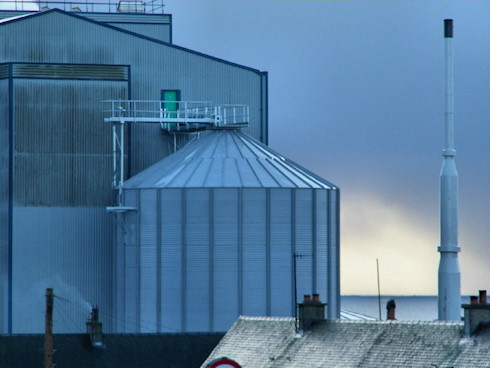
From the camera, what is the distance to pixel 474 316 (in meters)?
52.2

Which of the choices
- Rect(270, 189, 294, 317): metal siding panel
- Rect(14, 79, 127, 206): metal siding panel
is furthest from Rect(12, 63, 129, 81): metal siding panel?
Rect(270, 189, 294, 317): metal siding panel

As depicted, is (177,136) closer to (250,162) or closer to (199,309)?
(250,162)

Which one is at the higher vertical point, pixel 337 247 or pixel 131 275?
pixel 337 247

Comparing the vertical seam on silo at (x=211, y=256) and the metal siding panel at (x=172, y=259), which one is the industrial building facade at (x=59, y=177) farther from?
the vertical seam on silo at (x=211, y=256)

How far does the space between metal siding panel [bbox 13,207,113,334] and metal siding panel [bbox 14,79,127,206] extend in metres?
0.88

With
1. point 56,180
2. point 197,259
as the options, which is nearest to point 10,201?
point 56,180

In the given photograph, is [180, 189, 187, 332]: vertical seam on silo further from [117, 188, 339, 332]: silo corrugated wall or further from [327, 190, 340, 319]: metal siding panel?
[327, 190, 340, 319]: metal siding panel

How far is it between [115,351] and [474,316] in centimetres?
2018

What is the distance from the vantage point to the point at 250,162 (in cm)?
8388

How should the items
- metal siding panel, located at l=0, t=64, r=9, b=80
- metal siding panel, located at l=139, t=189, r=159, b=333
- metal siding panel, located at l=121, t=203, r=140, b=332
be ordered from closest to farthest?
metal siding panel, located at l=139, t=189, r=159, b=333
metal siding panel, located at l=121, t=203, r=140, b=332
metal siding panel, located at l=0, t=64, r=9, b=80

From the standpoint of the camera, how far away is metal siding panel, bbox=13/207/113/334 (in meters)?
83.9

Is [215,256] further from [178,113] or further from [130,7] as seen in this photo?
[130,7]

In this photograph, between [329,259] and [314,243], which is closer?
[314,243]

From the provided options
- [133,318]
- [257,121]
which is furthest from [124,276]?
[257,121]
